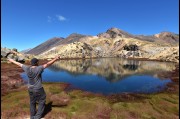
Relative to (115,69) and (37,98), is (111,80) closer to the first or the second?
(115,69)

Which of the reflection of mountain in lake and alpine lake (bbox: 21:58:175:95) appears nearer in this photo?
alpine lake (bbox: 21:58:175:95)

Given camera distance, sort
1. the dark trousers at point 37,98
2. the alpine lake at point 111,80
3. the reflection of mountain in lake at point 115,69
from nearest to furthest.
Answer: the dark trousers at point 37,98 < the alpine lake at point 111,80 < the reflection of mountain in lake at point 115,69

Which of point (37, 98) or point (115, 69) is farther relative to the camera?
point (115, 69)

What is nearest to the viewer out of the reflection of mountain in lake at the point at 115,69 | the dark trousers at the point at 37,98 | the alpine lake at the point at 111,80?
the dark trousers at the point at 37,98

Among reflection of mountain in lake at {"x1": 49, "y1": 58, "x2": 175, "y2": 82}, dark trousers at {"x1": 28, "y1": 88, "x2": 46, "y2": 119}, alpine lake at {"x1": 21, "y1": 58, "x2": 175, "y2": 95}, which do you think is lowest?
alpine lake at {"x1": 21, "y1": 58, "x2": 175, "y2": 95}

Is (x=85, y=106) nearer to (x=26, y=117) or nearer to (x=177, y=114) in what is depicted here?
(x=26, y=117)

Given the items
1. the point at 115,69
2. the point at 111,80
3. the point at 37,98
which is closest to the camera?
the point at 37,98

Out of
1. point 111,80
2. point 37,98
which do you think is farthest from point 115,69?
point 37,98

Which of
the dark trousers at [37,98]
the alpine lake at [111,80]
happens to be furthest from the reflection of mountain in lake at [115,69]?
the dark trousers at [37,98]

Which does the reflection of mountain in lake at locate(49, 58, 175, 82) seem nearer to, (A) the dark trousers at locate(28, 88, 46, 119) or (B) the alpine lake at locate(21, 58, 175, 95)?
(B) the alpine lake at locate(21, 58, 175, 95)

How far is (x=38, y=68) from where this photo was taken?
14273 millimetres

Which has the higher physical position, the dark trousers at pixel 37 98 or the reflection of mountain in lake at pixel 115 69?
the dark trousers at pixel 37 98

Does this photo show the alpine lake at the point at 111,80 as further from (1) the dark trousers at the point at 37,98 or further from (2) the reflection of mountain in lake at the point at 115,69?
(1) the dark trousers at the point at 37,98

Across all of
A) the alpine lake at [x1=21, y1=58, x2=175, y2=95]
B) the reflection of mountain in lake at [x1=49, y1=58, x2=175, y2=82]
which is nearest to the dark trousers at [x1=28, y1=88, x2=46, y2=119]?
the alpine lake at [x1=21, y1=58, x2=175, y2=95]
